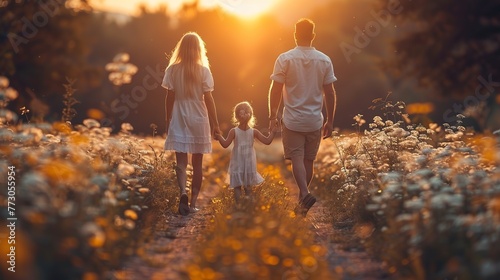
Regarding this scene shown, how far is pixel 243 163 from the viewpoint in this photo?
996cm

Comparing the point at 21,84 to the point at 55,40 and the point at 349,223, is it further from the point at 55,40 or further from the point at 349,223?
the point at 349,223

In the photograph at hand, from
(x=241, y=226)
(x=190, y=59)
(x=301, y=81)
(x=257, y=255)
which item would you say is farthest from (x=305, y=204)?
(x=257, y=255)

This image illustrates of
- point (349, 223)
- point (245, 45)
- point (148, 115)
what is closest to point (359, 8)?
point (245, 45)

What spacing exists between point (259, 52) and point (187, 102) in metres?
35.4

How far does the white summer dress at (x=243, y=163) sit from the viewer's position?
391 inches

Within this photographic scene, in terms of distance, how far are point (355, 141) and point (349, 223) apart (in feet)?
8.06

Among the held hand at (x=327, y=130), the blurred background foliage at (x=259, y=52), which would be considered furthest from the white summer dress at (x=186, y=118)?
the held hand at (x=327, y=130)

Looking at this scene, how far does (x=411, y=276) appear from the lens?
592 centimetres

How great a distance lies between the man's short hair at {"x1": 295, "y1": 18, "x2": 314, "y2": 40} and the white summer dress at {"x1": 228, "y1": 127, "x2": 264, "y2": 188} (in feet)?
4.47

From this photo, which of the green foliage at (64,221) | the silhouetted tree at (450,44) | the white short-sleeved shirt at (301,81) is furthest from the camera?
the silhouetted tree at (450,44)

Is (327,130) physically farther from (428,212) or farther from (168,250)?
(428,212)

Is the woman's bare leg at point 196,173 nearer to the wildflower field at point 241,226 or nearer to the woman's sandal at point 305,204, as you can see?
the wildflower field at point 241,226

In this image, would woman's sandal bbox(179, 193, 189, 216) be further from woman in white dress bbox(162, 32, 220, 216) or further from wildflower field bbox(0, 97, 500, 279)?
wildflower field bbox(0, 97, 500, 279)

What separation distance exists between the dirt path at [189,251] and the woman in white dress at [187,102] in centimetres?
90
